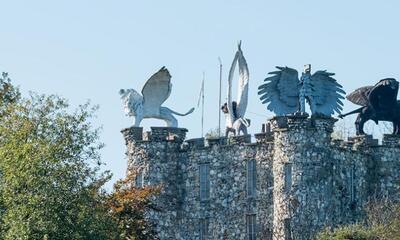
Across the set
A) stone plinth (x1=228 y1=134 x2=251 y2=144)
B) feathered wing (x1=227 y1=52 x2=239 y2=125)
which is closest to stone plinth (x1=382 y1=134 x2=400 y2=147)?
stone plinth (x1=228 y1=134 x2=251 y2=144)

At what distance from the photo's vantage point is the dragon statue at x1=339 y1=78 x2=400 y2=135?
336ft

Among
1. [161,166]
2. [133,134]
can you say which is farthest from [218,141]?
[133,134]

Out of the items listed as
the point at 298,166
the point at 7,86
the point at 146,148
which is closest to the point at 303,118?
the point at 298,166

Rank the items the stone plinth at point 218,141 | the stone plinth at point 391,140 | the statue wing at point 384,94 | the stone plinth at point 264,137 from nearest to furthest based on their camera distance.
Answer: the stone plinth at point 264,137
the statue wing at point 384,94
the stone plinth at point 391,140
the stone plinth at point 218,141

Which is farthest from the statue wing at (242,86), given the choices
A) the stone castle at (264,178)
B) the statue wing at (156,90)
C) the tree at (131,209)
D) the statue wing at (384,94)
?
the tree at (131,209)

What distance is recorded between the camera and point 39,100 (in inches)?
3324

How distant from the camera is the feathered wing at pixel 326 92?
335 feet

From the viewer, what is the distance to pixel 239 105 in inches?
4129

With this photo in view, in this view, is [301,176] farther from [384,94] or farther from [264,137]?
[384,94]

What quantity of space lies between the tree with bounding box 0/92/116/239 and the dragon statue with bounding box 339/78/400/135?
21.8 metres

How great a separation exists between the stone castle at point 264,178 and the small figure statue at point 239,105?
4.05 feet

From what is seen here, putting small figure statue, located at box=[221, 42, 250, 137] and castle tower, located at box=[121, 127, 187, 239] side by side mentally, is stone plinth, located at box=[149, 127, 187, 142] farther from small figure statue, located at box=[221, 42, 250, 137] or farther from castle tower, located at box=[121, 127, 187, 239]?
small figure statue, located at box=[221, 42, 250, 137]

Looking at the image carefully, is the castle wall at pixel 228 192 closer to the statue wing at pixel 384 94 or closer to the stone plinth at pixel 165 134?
the stone plinth at pixel 165 134

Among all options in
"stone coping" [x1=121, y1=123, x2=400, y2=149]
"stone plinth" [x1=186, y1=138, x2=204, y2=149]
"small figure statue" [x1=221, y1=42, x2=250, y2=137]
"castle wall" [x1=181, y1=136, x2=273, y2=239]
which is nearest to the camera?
"stone coping" [x1=121, y1=123, x2=400, y2=149]
